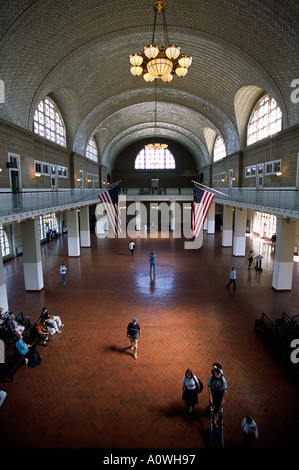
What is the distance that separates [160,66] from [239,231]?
42.9 ft

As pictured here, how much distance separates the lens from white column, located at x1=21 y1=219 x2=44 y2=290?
1177 centimetres

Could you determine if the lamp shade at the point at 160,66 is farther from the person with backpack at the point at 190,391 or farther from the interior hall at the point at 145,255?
the person with backpack at the point at 190,391

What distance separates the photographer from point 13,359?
273 inches

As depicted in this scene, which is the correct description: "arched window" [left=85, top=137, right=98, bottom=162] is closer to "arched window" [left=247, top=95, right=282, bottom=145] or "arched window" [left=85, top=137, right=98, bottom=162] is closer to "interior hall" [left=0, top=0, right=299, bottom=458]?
"interior hall" [left=0, top=0, right=299, bottom=458]

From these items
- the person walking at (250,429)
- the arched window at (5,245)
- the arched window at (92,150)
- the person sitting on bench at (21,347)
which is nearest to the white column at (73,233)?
the arched window at (5,245)

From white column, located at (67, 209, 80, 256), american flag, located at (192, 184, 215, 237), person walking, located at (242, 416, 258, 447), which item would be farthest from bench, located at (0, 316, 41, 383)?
white column, located at (67, 209, 80, 256)

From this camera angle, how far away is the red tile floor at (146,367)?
203 inches

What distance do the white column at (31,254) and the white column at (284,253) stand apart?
10583 mm

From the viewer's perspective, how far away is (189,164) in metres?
41.5

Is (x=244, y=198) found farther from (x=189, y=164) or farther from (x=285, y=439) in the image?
(x=189, y=164)

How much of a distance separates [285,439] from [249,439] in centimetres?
83

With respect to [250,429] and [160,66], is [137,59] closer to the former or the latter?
[160,66]

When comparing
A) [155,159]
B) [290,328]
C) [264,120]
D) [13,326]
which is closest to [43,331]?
[13,326]
